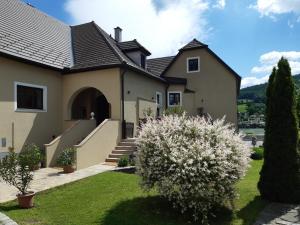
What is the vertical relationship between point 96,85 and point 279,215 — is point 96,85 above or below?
above

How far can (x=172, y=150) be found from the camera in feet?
22.8

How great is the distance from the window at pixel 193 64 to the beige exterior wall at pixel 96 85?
31.2 ft

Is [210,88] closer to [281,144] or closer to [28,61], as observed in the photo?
[28,61]

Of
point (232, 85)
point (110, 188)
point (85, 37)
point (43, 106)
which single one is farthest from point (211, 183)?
point (232, 85)

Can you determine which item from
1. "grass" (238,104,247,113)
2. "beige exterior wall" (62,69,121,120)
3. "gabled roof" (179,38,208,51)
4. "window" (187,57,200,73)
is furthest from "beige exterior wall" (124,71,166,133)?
"grass" (238,104,247,113)

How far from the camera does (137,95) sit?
19109 mm

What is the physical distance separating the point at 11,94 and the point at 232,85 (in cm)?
1595

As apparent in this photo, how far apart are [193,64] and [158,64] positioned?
10.9ft

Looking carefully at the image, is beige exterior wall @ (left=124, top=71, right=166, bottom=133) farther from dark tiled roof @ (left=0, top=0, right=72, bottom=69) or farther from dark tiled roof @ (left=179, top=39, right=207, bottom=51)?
dark tiled roof @ (left=179, top=39, right=207, bottom=51)

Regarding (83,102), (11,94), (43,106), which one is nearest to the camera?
(11,94)

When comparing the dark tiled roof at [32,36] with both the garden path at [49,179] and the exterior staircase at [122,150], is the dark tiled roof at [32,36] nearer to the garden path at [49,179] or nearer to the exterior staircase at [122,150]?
the exterior staircase at [122,150]

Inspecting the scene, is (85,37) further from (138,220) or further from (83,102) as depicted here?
(138,220)

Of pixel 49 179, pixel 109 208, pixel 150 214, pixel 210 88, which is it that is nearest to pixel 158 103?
pixel 210 88

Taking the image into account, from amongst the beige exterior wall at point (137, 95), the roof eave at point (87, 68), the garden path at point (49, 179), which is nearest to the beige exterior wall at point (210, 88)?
the beige exterior wall at point (137, 95)
